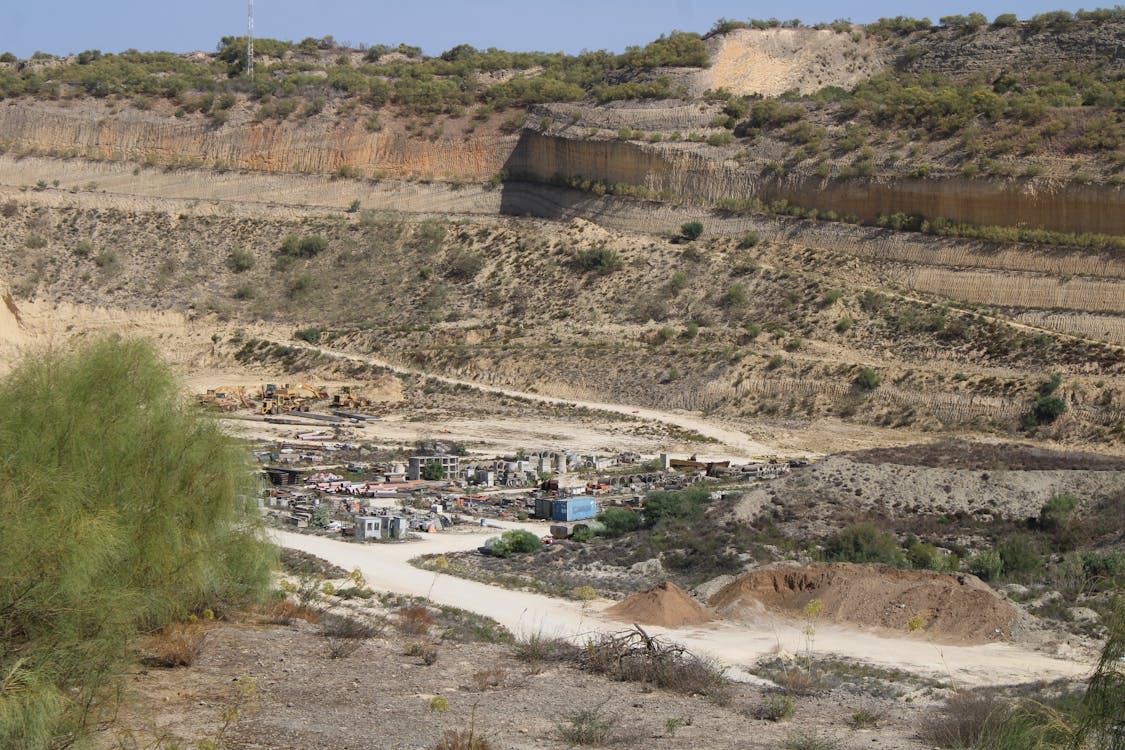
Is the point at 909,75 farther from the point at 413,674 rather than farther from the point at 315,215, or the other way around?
the point at 413,674

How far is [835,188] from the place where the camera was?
208ft

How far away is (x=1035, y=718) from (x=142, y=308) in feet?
194

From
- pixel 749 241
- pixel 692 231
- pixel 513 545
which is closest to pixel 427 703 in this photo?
pixel 513 545

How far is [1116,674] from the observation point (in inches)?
435

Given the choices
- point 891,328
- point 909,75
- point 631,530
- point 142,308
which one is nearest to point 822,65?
point 909,75

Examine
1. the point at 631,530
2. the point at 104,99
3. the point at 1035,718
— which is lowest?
the point at 631,530

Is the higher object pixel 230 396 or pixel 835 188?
pixel 835 188

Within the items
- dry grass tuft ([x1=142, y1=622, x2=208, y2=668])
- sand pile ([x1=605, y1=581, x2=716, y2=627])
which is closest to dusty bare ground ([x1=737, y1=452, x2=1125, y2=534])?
sand pile ([x1=605, y1=581, x2=716, y2=627])

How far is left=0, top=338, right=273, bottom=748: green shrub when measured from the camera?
582 inches

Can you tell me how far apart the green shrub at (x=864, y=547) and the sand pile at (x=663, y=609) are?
17.2 feet

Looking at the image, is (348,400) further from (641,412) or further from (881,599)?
(881,599)

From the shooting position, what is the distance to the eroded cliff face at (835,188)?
2216 inches

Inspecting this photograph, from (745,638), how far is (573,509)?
12952mm

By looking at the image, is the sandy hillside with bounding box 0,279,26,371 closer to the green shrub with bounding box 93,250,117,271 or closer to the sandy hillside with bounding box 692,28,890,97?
the green shrub with bounding box 93,250,117,271
